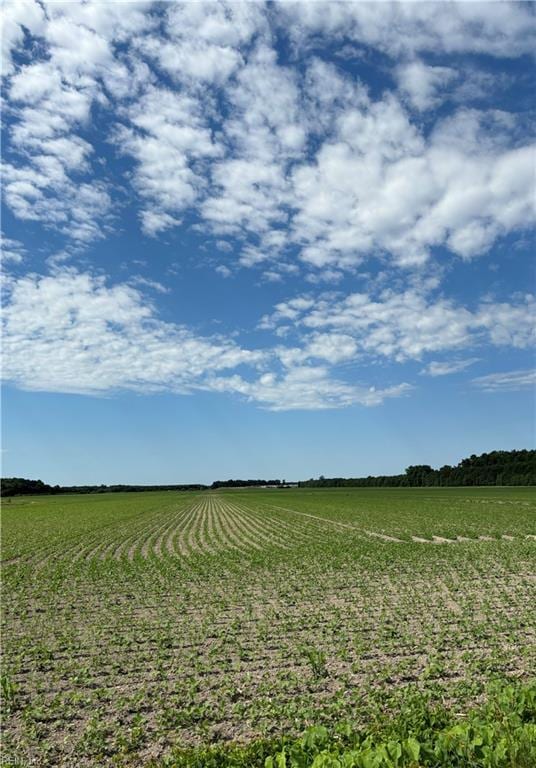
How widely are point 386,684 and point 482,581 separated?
1050 cm

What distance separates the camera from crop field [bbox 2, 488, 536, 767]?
25.9 feet

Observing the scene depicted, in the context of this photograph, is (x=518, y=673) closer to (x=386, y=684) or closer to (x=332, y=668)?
(x=386, y=684)

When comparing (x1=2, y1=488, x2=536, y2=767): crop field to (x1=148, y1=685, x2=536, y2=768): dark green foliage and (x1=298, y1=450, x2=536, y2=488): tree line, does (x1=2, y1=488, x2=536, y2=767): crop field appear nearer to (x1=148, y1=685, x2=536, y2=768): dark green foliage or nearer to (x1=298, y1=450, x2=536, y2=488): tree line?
(x1=148, y1=685, x2=536, y2=768): dark green foliage

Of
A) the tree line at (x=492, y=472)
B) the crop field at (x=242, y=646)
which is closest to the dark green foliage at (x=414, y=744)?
the crop field at (x=242, y=646)

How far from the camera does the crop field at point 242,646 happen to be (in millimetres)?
7887

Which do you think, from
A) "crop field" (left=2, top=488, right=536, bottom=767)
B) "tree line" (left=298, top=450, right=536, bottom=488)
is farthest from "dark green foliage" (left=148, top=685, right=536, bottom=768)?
"tree line" (left=298, top=450, right=536, bottom=488)

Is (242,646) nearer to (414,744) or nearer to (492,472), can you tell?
(414,744)

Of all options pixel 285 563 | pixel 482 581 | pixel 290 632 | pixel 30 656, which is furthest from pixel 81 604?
pixel 482 581

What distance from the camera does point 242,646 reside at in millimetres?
11531

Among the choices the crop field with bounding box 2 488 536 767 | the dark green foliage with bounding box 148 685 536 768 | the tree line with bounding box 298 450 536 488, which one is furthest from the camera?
the tree line with bounding box 298 450 536 488

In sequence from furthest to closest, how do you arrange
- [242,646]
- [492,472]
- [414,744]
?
[492,472]
[242,646]
[414,744]

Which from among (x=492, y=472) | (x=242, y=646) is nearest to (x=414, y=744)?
(x=242, y=646)

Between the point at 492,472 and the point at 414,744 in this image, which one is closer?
the point at 414,744

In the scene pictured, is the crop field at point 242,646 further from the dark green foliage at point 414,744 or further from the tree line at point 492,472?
the tree line at point 492,472
